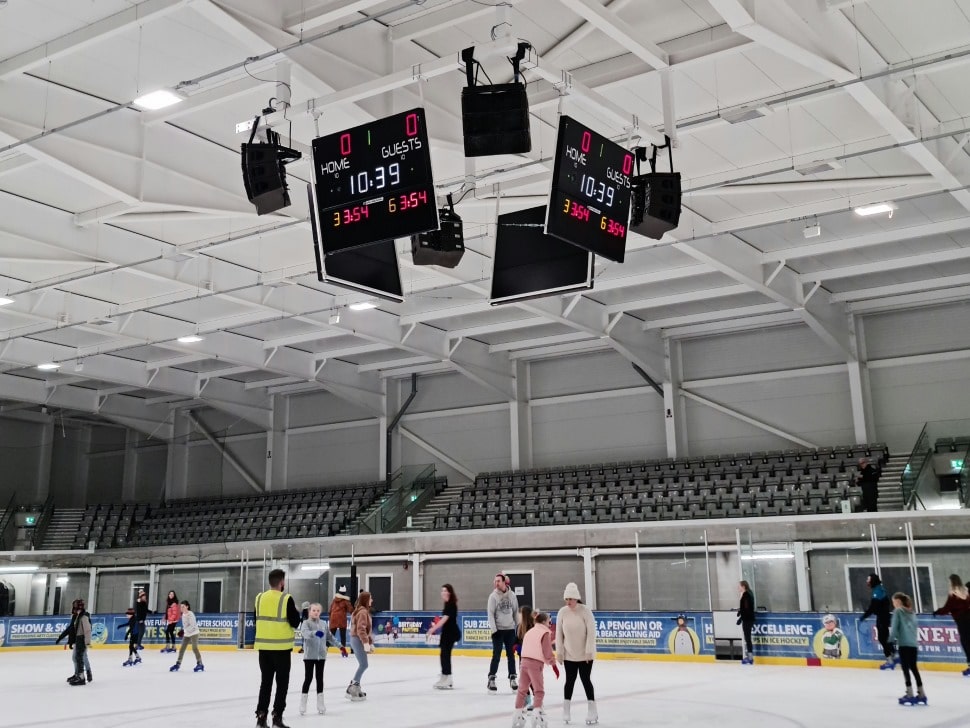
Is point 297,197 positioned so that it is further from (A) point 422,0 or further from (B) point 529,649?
(B) point 529,649

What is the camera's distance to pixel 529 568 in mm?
26562

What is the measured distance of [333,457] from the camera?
3728 cm

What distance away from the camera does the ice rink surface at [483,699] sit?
36.4 ft

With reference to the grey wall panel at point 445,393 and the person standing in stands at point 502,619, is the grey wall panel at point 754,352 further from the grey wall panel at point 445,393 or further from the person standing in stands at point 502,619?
the person standing in stands at point 502,619

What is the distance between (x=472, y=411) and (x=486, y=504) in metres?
5.37

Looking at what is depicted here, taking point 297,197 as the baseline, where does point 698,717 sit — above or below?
below

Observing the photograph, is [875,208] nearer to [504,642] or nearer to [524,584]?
[504,642]

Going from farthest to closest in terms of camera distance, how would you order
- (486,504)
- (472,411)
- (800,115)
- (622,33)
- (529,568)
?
1. (472,411)
2. (486,504)
3. (529,568)
4. (800,115)
5. (622,33)

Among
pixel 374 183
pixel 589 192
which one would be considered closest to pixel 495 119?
pixel 589 192

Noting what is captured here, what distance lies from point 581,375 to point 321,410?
1139 centimetres

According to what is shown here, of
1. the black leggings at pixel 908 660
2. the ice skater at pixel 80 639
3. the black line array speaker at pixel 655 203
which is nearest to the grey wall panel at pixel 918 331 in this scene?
the black leggings at pixel 908 660

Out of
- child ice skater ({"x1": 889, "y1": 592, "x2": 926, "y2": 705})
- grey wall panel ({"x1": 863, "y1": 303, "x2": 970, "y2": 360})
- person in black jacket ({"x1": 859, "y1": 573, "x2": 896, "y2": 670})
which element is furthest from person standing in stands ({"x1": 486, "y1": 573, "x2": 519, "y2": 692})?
grey wall panel ({"x1": 863, "y1": 303, "x2": 970, "y2": 360})

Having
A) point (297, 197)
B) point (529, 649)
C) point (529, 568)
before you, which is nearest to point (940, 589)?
point (529, 568)

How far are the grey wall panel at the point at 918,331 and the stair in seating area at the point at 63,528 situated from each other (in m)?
29.3
